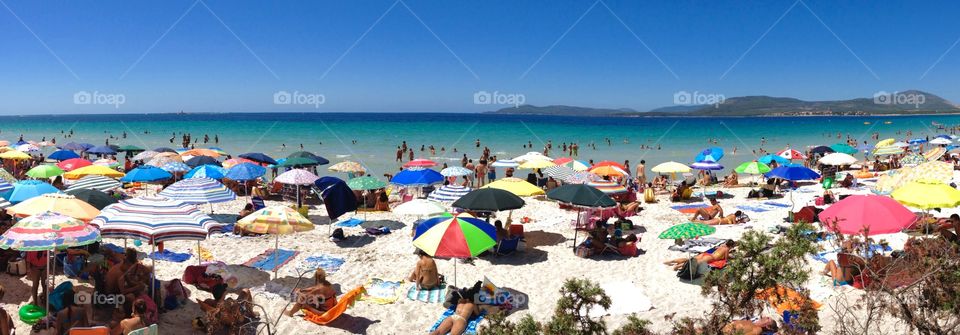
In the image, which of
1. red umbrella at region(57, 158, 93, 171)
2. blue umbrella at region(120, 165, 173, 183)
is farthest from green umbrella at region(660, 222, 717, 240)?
red umbrella at region(57, 158, 93, 171)

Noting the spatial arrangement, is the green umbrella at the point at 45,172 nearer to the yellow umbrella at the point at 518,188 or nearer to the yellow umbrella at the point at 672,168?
the yellow umbrella at the point at 518,188

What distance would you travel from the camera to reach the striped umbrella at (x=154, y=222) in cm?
693

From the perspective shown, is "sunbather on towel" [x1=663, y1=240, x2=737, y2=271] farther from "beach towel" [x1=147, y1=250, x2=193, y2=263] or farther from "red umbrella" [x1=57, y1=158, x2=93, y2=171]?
"red umbrella" [x1=57, y1=158, x2=93, y2=171]

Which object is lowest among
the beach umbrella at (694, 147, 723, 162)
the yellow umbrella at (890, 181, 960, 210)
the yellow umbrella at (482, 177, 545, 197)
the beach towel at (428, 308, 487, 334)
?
the beach towel at (428, 308, 487, 334)

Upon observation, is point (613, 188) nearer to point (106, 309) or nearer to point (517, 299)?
point (517, 299)

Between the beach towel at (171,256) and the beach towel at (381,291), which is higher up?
the beach towel at (171,256)

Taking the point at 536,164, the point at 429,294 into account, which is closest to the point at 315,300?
the point at 429,294

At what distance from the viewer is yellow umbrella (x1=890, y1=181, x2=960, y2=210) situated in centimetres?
854

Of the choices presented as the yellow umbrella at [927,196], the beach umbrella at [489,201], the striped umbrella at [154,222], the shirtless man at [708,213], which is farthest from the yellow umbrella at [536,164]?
the striped umbrella at [154,222]

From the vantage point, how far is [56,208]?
25.9ft

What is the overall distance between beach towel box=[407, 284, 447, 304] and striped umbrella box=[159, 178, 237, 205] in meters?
4.68

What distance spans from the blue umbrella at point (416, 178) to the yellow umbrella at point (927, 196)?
8.90 meters

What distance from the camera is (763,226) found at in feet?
40.3

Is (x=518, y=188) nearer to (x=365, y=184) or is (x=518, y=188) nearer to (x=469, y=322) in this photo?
(x=365, y=184)
